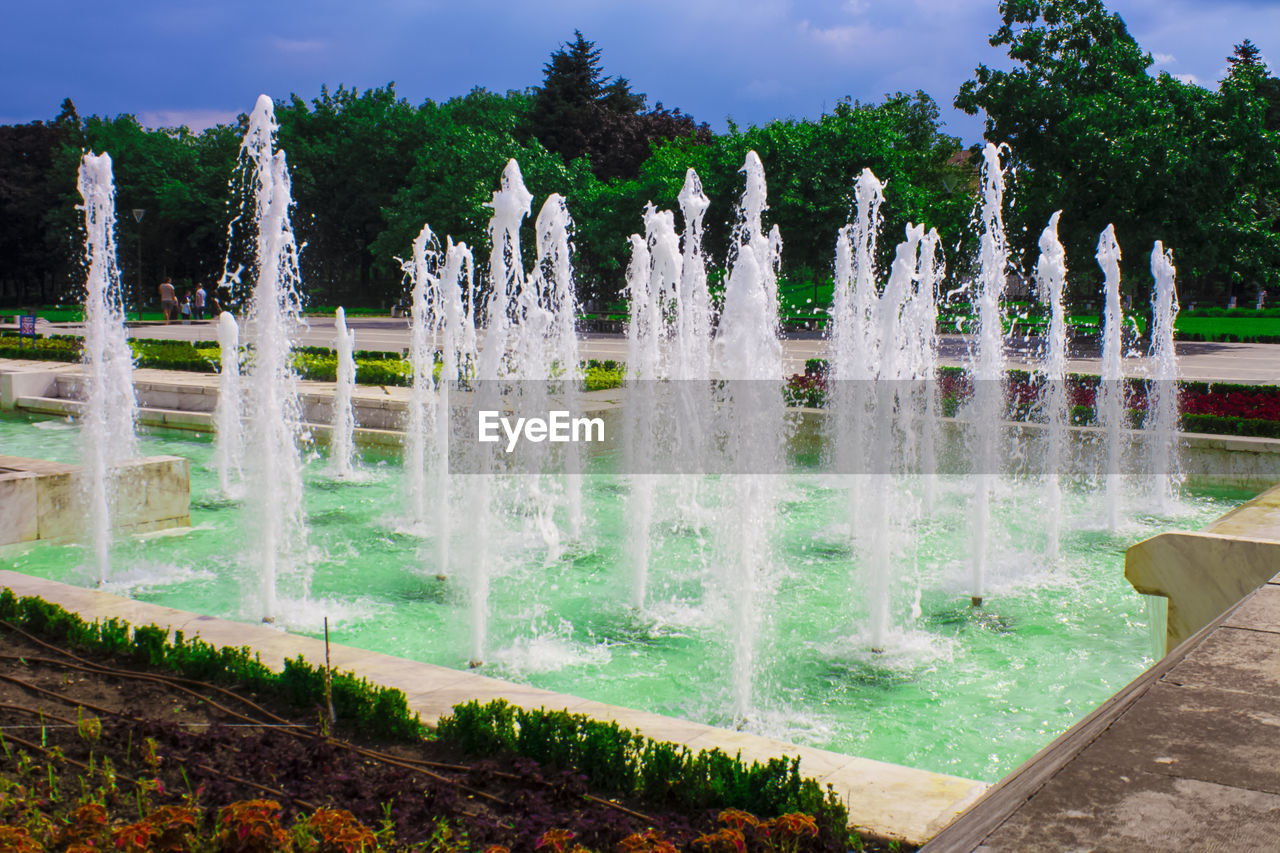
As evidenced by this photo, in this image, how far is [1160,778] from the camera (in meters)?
2.42

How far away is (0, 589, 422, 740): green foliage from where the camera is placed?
4.04 meters

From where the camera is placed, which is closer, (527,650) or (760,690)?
(760,690)

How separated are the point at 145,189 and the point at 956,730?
51908 mm

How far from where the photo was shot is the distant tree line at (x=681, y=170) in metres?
25.5

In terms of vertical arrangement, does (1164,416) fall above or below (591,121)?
below

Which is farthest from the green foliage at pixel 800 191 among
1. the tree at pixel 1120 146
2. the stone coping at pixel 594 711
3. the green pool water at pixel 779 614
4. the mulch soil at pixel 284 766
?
the mulch soil at pixel 284 766

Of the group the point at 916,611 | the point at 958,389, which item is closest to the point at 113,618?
the point at 916,611

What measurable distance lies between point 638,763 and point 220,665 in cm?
206

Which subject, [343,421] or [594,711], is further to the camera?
[343,421]

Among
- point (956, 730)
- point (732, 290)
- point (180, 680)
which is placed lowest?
point (956, 730)

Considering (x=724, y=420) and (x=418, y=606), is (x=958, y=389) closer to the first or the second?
(x=724, y=420)

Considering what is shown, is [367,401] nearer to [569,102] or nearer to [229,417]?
[229,417]

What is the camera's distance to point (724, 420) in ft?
43.3

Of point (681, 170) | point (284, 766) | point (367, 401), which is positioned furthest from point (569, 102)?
point (284, 766)
